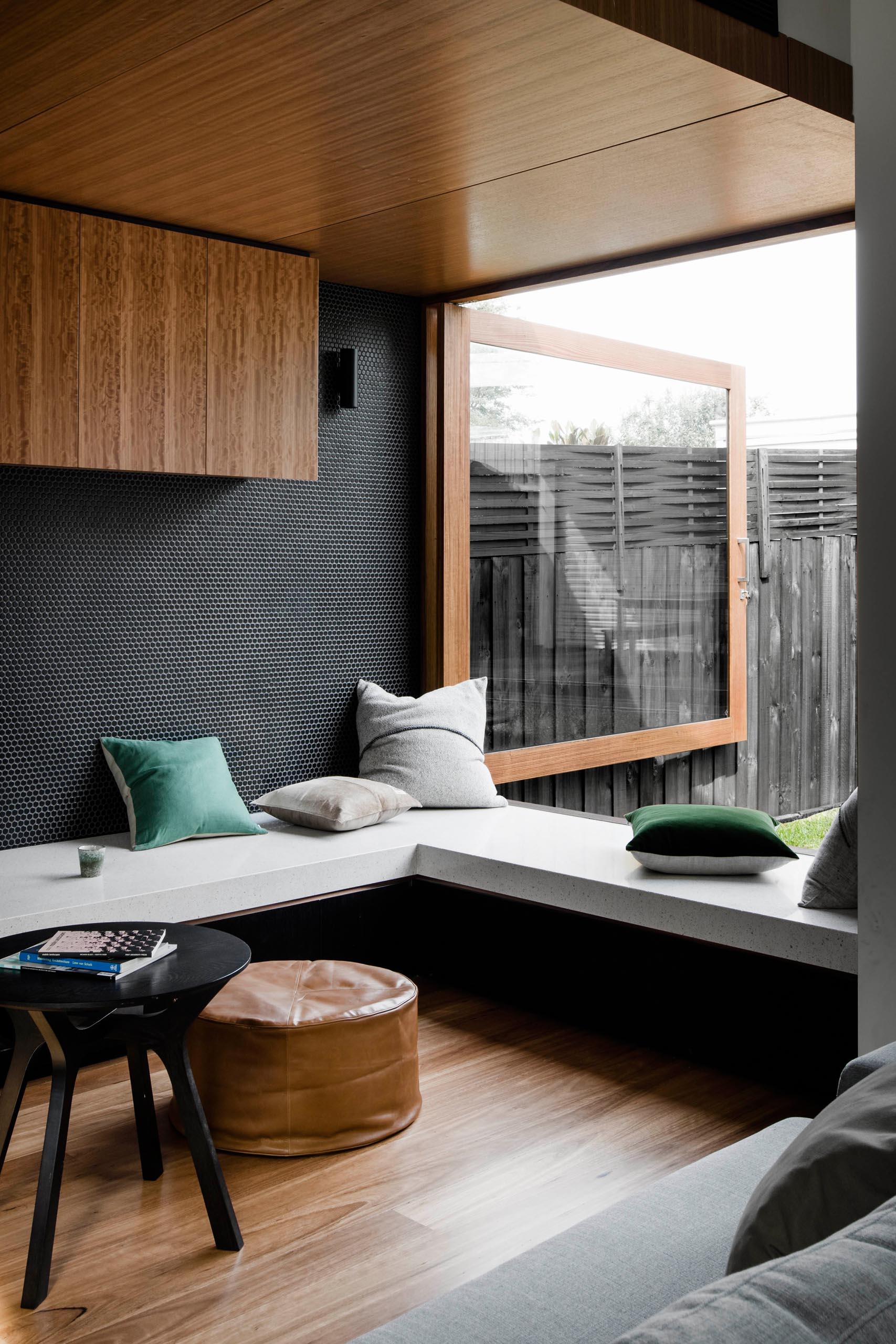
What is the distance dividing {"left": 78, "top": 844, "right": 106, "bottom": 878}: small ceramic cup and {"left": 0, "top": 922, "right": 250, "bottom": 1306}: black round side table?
895 millimetres

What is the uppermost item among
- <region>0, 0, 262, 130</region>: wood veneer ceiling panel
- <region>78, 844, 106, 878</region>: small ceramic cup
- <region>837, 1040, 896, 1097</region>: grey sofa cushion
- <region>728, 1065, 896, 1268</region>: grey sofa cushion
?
<region>0, 0, 262, 130</region>: wood veneer ceiling panel

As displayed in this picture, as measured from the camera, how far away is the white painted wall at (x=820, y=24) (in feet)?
9.62

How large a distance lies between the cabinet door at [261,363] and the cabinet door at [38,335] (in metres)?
0.49

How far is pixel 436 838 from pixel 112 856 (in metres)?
1.10

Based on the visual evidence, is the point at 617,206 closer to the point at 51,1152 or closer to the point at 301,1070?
the point at 301,1070

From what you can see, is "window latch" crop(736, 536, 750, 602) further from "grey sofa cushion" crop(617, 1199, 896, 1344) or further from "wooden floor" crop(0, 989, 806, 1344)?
"grey sofa cushion" crop(617, 1199, 896, 1344)

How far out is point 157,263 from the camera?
381 cm

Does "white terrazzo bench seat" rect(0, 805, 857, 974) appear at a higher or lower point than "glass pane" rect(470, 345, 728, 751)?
lower

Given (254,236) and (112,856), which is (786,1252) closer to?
(112,856)

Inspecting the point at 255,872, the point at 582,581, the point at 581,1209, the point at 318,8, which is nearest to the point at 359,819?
the point at 255,872

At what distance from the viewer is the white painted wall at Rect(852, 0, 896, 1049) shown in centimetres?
277

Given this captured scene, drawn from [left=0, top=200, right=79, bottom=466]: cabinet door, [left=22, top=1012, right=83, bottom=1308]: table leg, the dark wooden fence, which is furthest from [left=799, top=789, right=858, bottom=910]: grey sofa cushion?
[left=0, top=200, right=79, bottom=466]: cabinet door

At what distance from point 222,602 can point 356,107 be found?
6.61 feet

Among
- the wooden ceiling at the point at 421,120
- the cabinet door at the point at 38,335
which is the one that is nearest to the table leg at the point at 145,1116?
the cabinet door at the point at 38,335
